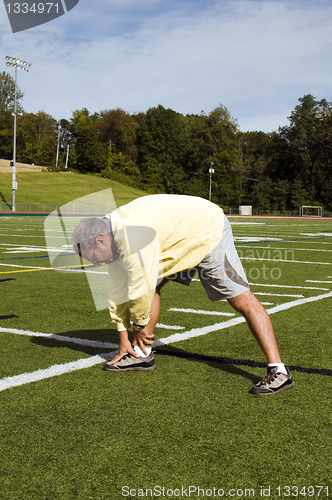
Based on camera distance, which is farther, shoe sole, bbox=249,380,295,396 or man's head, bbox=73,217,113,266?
shoe sole, bbox=249,380,295,396

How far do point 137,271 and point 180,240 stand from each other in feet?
1.36

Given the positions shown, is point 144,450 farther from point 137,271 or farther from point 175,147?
point 175,147

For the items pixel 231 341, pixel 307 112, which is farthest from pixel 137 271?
pixel 307 112

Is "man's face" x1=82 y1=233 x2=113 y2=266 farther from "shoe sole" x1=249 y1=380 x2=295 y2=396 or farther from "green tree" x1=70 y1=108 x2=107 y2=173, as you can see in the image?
"green tree" x1=70 y1=108 x2=107 y2=173

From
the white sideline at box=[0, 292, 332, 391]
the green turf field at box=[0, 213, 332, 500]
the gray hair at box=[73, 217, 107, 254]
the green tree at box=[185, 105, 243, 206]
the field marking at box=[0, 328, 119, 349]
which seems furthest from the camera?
the green tree at box=[185, 105, 243, 206]

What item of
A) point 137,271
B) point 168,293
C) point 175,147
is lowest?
point 168,293

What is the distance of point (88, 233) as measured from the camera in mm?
3166

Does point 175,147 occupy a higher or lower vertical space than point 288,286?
higher

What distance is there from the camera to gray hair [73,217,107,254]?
3.16 metres

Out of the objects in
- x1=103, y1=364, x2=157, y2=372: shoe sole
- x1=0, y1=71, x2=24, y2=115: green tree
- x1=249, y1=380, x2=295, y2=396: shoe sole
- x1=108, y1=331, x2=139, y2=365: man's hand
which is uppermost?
x1=0, y1=71, x2=24, y2=115: green tree

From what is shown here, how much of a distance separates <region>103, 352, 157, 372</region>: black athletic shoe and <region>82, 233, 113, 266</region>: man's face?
899 millimetres

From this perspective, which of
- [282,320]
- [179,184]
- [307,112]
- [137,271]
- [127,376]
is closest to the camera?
[137,271]

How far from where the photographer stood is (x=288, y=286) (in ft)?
24.9

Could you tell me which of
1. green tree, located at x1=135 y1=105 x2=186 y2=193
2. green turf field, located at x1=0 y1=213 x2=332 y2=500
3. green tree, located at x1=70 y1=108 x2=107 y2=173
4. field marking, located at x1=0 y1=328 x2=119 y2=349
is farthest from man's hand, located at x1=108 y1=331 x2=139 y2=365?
green tree, located at x1=70 y1=108 x2=107 y2=173
